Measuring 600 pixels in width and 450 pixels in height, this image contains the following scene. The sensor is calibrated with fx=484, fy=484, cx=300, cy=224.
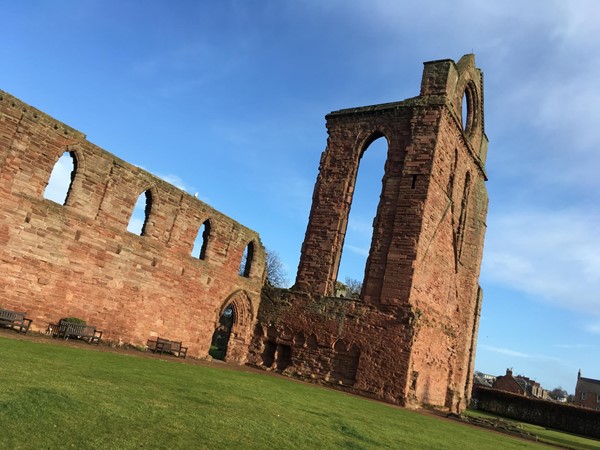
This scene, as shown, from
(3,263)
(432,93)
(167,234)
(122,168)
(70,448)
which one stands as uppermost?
(432,93)

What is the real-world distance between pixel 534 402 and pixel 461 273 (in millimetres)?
13732

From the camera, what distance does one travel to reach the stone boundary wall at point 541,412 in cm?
2617

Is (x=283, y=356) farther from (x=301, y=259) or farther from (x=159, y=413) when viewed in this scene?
(x=159, y=413)

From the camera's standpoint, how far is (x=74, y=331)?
12.0 m

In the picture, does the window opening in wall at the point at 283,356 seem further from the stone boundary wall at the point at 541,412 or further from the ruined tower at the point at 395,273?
the stone boundary wall at the point at 541,412

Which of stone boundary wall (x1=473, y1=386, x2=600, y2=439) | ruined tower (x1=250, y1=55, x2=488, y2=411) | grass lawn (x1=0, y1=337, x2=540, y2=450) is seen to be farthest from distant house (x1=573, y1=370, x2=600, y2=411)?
grass lawn (x1=0, y1=337, x2=540, y2=450)

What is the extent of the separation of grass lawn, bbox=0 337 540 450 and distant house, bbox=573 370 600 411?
66153 millimetres

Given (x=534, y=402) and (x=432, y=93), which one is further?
(x=534, y=402)

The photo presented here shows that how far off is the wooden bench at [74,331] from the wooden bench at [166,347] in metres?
2.10

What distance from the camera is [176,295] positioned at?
15242 millimetres

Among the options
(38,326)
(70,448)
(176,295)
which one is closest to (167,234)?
(176,295)

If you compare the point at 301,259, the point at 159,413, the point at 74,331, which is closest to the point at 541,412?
the point at 301,259

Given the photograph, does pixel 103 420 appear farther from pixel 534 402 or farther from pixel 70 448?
pixel 534 402

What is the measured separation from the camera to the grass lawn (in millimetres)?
4551
